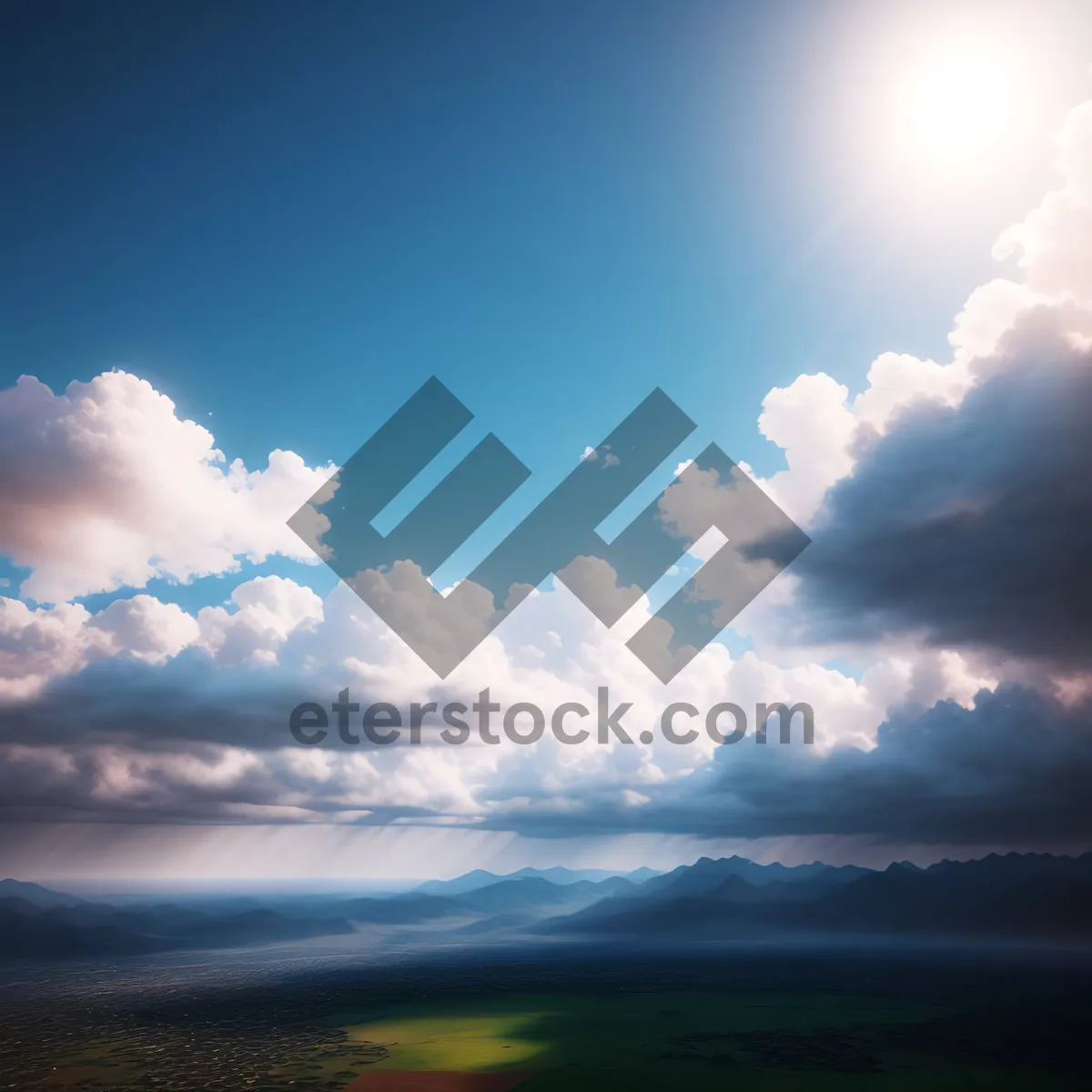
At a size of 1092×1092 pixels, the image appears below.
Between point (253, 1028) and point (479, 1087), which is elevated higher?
point (479, 1087)

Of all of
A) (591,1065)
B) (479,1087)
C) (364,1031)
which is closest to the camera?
(479,1087)

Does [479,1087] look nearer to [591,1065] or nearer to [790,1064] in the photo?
[591,1065]

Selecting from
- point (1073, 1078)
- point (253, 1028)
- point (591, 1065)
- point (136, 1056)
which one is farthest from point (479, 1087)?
point (1073, 1078)

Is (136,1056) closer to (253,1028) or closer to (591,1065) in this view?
(253,1028)

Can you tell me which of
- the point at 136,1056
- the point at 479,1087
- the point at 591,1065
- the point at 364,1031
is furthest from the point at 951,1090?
the point at 136,1056

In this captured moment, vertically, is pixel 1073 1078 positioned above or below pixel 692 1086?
below

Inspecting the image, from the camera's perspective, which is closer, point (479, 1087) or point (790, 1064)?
point (479, 1087)

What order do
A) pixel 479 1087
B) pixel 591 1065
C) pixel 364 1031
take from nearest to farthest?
pixel 479 1087 < pixel 591 1065 < pixel 364 1031

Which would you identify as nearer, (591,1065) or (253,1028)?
(591,1065)
